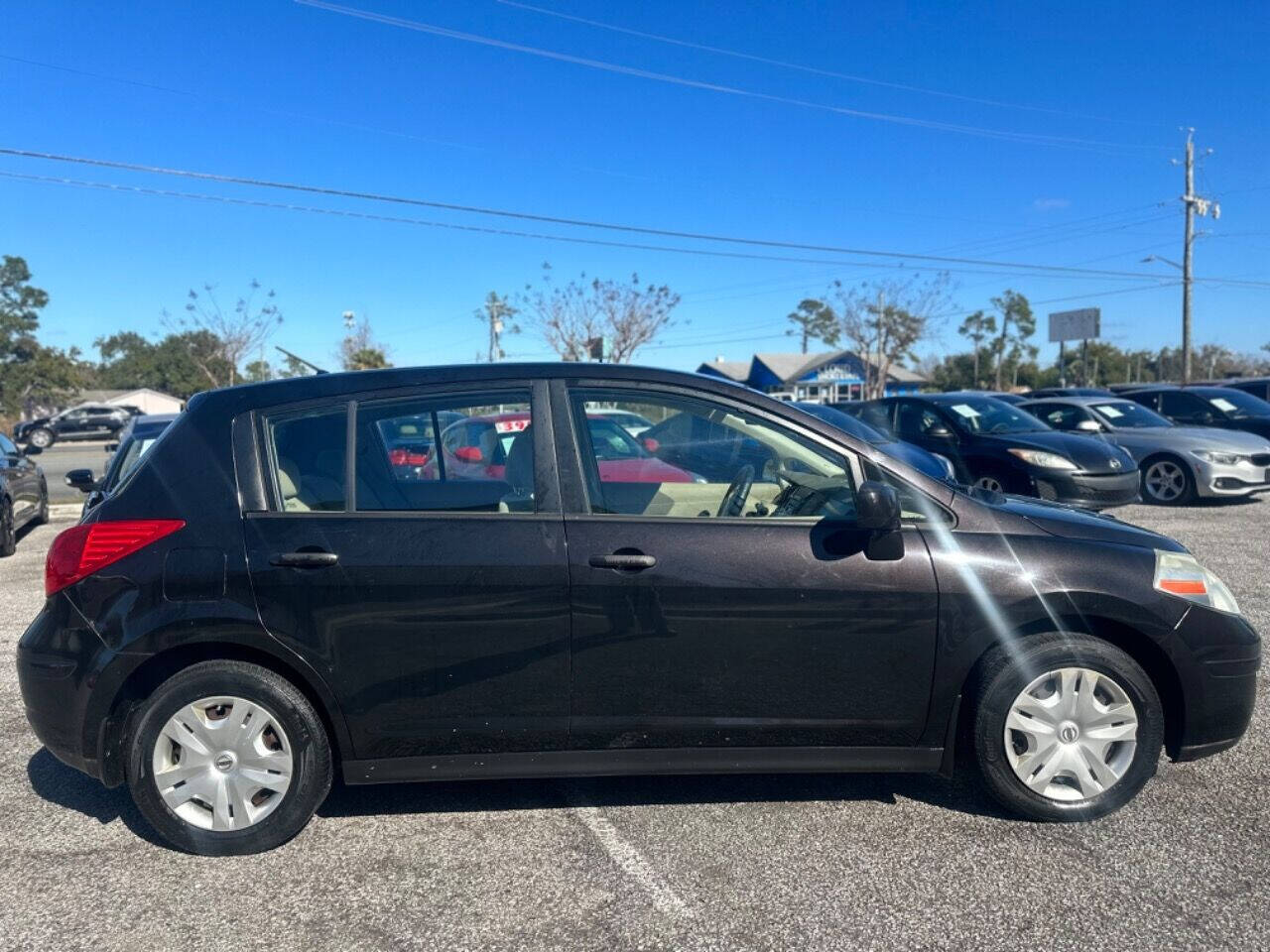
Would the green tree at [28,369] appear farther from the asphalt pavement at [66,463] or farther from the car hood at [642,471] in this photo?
the car hood at [642,471]

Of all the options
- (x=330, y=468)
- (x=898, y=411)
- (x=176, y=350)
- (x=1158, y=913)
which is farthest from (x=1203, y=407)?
(x=176, y=350)

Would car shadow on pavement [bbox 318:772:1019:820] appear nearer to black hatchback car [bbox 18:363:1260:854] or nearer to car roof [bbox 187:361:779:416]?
black hatchback car [bbox 18:363:1260:854]

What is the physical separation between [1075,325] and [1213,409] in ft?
129

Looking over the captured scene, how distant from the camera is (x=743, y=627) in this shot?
330 cm

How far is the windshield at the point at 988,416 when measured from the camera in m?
11.5

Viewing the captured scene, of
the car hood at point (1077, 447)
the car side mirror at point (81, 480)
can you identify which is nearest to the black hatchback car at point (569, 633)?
the car side mirror at point (81, 480)

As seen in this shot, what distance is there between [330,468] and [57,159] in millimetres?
19146

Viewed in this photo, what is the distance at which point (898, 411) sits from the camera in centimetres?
1238

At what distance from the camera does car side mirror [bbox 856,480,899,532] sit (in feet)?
10.6

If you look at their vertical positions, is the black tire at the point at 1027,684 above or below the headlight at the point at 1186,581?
below

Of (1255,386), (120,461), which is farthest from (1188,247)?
(120,461)

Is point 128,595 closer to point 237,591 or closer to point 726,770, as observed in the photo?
point 237,591

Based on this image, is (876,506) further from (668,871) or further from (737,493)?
(668,871)

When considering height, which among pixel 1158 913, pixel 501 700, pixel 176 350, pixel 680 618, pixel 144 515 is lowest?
pixel 1158 913
